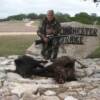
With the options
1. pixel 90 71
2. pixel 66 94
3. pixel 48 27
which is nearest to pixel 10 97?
pixel 66 94

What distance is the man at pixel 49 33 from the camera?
1319 cm

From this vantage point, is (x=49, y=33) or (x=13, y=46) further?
(x=13, y=46)

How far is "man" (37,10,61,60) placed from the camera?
13.2m

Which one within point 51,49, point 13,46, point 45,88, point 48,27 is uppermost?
point 48,27

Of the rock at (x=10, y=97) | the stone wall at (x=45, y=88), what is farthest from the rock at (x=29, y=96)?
the rock at (x=10, y=97)

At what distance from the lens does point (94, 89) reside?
9.74m

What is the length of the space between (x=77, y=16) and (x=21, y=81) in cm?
699

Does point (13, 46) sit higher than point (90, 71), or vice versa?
point (90, 71)

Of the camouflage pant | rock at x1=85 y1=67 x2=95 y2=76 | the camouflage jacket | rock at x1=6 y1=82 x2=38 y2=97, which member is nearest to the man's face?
the camouflage jacket

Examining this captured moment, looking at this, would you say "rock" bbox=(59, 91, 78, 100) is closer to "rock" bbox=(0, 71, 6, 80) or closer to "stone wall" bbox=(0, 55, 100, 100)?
"stone wall" bbox=(0, 55, 100, 100)

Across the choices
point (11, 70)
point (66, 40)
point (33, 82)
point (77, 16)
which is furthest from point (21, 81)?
point (77, 16)

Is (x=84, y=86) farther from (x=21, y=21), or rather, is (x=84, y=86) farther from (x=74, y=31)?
(x=21, y=21)

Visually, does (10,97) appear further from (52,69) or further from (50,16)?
(50,16)

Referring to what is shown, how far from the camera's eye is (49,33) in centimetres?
1326
